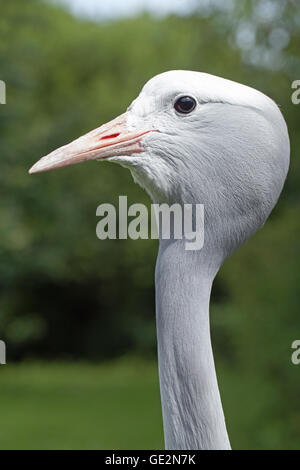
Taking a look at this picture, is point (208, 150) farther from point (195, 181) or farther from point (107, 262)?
point (107, 262)

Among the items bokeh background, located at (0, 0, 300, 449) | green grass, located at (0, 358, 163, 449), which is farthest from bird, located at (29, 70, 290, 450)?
green grass, located at (0, 358, 163, 449)

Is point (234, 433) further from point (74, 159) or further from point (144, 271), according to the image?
point (144, 271)

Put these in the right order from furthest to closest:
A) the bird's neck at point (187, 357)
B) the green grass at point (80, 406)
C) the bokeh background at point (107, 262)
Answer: the green grass at point (80, 406) < the bokeh background at point (107, 262) < the bird's neck at point (187, 357)

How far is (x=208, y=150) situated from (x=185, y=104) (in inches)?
6.7

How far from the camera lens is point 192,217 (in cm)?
244

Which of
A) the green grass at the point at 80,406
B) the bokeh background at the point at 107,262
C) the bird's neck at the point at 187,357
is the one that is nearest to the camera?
the bird's neck at the point at 187,357

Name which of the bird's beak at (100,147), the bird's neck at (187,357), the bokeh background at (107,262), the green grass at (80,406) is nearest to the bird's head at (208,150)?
the bird's beak at (100,147)

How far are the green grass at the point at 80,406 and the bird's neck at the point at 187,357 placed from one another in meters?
8.70

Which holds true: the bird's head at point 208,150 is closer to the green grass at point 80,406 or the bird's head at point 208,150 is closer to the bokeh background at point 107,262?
the bokeh background at point 107,262

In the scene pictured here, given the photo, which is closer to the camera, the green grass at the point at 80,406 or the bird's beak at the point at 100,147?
the bird's beak at the point at 100,147

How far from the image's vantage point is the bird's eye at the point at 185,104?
245cm

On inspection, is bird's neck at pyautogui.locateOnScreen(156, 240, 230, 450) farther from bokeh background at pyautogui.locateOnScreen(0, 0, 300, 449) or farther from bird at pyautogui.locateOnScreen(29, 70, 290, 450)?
bokeh background at pyautogui.locateOnScreen(0, 0, 300, 449)

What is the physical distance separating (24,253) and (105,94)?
9.68 meters

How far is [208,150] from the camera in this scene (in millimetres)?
2438
